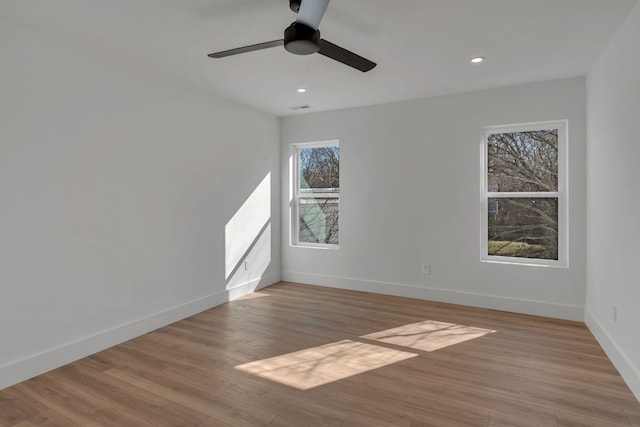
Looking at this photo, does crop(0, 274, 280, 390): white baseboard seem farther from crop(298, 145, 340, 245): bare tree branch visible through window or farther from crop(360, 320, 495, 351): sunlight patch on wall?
crop(360, 320, 495, 351): sunlight patch on wall

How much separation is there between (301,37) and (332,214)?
11.3 ft

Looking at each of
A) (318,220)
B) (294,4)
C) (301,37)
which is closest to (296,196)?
(318,220)

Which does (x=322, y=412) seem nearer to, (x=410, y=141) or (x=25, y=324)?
(x=25, y=324)

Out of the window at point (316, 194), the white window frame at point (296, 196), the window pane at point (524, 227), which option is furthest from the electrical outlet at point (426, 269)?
the white window frame at point (296, 196)

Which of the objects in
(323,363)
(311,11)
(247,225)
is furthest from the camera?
(247,225)

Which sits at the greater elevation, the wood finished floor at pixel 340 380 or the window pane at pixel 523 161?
the window pane at pixel 523 161

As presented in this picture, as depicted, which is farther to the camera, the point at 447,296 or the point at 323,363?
the point at 447,296

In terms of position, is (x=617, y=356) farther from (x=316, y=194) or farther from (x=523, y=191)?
(x=316, y=194)

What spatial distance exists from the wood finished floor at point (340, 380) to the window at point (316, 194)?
5.78 ft

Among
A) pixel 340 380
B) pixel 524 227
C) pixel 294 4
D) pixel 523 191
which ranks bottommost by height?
pixel 340 380

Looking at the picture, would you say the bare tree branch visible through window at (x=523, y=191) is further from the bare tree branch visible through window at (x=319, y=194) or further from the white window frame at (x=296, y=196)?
the white window frame at (x=296, y=196)

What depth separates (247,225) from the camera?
476cm

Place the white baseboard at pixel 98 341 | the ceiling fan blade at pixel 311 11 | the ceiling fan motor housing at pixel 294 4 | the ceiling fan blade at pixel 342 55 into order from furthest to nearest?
the white baseboard at pixel 98 341 → the ceiling fan blade at pixel 342 55 → the ceiling fan motor housing at pixel 294 4 → the ceiling fan blade at pixel 311 11

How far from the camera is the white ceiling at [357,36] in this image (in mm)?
2273
